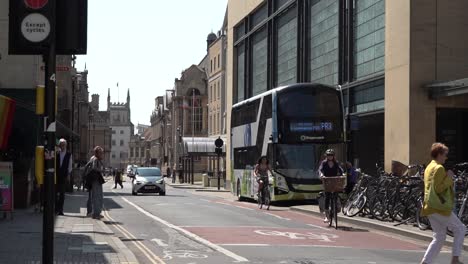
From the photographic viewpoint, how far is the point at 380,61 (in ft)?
93.8

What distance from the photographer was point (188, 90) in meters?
107

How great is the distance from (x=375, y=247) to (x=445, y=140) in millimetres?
14608

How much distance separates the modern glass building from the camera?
2577 cm

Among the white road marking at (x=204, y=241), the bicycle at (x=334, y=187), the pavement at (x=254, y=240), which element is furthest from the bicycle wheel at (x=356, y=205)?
the white road marking at (x=204, y=241)

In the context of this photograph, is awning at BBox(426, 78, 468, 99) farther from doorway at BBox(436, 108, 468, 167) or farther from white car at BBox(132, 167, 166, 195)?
white car at BBox(132, 167, 166, 195)

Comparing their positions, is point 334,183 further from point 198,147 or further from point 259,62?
point 198,147

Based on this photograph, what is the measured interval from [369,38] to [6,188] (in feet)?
59.5

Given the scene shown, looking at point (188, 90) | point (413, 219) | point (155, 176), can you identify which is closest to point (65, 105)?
point (155, 176)

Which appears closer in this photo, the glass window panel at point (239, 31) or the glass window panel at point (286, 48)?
the glass window panel at point (286, 48)

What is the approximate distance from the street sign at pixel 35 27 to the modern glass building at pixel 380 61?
20.0 m

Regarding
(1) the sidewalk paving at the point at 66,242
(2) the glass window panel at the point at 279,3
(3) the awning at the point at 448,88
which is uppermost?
(2) the glass window panel at the point at 279,3

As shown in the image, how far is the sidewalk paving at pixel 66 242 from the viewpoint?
1048cm

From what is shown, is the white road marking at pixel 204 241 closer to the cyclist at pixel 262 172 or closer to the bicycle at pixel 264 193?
the bicycle at pixel 264 193

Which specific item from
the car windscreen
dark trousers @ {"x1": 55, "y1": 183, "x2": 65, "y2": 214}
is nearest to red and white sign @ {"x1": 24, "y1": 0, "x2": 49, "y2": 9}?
dark trousers @ {"x1": 55, "y1": 183, "x2": 65, "y2": 214}
